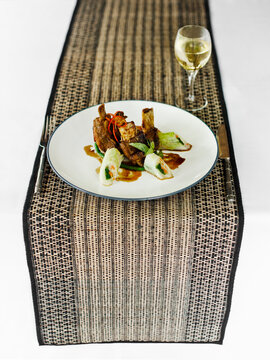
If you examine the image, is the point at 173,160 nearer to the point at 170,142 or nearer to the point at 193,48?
the point at 170,142

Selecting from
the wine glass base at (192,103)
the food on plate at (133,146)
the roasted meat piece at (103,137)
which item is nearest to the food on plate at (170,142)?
the food on plate at (133,146)

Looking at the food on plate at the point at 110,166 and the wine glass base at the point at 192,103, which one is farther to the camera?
the wine glass base at the point at 192,103

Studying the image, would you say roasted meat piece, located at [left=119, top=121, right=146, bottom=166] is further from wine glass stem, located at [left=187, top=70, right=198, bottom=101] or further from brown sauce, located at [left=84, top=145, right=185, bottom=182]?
wine glass stem, located at [left=187, top=70, right=198, bottom=101]

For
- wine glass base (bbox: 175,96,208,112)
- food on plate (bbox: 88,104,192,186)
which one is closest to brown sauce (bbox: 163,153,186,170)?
food on plate (bbox: 88,104,192,186)

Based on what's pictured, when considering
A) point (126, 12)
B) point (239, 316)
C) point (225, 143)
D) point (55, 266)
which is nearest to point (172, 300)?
point (239, 316)

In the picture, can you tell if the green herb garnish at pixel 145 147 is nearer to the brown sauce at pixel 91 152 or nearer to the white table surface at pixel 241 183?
the brown sauce at pixel 91 152

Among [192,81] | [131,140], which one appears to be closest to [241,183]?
[131,140]
